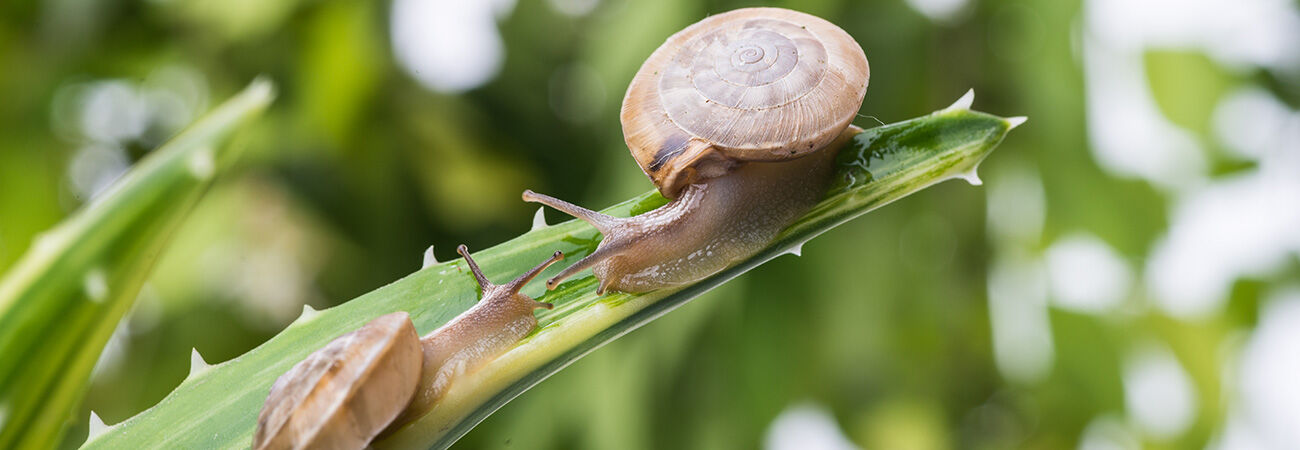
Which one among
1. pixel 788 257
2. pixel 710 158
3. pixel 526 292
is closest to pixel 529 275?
pixel 526 292

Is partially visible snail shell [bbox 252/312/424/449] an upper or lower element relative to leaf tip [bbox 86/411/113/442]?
lower

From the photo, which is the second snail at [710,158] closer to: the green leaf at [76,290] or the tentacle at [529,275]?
the tentacle at [529,275]

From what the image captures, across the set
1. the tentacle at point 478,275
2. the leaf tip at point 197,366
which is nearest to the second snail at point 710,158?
the tentacle at point 478,275

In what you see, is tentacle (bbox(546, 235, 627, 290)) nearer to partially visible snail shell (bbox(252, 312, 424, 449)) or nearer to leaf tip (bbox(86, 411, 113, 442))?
partially visible snail shell (bbox(252, 312, 424, 449))

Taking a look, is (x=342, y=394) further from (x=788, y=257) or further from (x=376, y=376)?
(x=788, y=257)

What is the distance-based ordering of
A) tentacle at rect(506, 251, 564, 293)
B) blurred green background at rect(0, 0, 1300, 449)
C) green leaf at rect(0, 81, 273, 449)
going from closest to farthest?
green leaf at rect(0, 81, 273, 449)
tentacle at rect(506, 251, 564, 293)
blurred green background at rect(0, 0, 1300, 449)

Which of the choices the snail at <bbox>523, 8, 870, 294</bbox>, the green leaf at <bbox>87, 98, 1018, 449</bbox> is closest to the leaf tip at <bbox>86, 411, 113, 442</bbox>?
the green leaf at <bbox>87, 98, 1018, 449</bbox>

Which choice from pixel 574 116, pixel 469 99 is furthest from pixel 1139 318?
pixel 469 99
